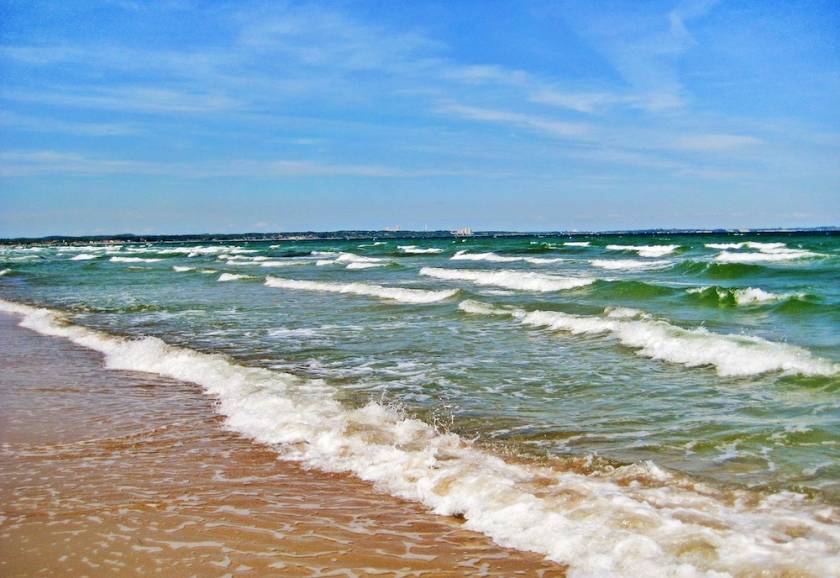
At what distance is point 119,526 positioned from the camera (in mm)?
4805

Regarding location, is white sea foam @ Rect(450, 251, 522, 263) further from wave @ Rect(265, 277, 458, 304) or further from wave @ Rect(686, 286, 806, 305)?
wave @ Rect(686, 286, 806, 305)

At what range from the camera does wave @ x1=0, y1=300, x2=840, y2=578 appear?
4160 millimetres

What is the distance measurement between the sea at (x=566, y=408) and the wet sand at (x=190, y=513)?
12.1 inches

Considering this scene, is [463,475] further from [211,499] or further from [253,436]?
[253,436]

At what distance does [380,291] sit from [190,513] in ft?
64.5

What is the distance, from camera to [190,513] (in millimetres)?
5051

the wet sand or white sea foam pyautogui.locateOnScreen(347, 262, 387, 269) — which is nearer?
the wet sand

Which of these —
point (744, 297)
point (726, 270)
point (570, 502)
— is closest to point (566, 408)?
point (570, 502)

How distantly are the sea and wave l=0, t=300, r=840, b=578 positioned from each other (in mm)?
19

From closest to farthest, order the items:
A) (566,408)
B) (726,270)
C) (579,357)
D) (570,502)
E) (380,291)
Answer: (570,502)
(566,408)
(579,357)
(380,291)
(726,270)

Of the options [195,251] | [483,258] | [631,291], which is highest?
[195,251]

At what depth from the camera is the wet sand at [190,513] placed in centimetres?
423

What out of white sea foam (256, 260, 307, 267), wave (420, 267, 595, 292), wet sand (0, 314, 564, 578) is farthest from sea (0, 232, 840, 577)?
white sea foam (256, 260, 307, 267)

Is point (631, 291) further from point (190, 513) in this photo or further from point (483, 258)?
point (483, 258)
